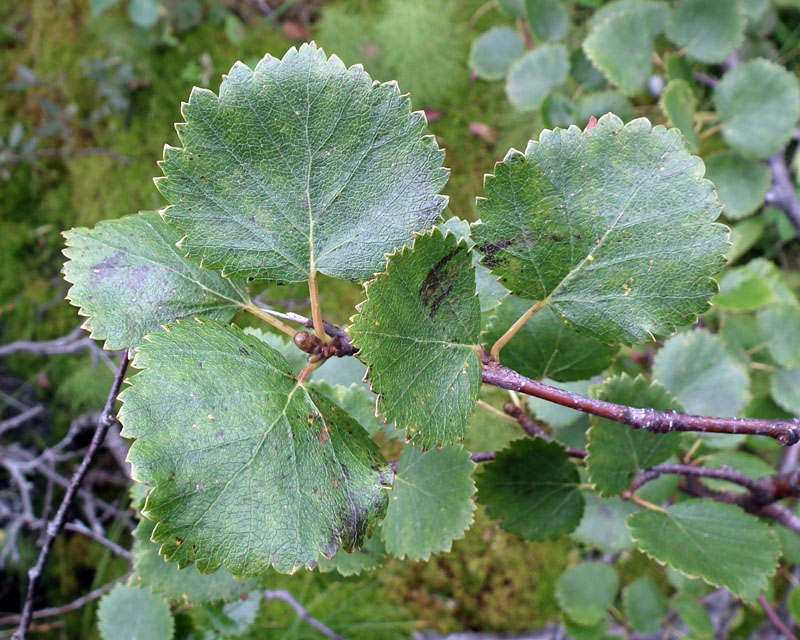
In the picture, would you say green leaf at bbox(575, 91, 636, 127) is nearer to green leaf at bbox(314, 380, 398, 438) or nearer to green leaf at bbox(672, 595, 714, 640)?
green leaf at bbox(314, 380, 398, 438)

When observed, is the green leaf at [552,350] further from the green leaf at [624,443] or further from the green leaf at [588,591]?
the green leaf at [588,591]

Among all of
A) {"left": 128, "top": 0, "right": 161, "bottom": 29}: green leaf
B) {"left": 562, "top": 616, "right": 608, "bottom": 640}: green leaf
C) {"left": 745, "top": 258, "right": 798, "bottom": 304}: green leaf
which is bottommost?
{"left": 562, "top": 616, "right": 608, "bottom": 640}: green leaf

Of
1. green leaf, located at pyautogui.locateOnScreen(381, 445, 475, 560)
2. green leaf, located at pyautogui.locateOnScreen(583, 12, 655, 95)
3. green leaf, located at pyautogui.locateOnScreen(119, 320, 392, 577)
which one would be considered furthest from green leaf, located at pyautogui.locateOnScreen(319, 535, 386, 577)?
green leaf, located at pyautogui.locateOnScreen(583, 12, 655, 95)

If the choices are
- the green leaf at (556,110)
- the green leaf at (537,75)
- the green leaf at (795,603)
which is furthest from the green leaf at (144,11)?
the green leaf at (795,603)

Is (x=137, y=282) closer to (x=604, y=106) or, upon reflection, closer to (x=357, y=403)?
(x=357, y=403)

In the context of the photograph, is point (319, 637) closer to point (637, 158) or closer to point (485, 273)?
point (485, 273)

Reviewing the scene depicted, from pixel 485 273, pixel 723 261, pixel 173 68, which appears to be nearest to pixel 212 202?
pixel 485 273
